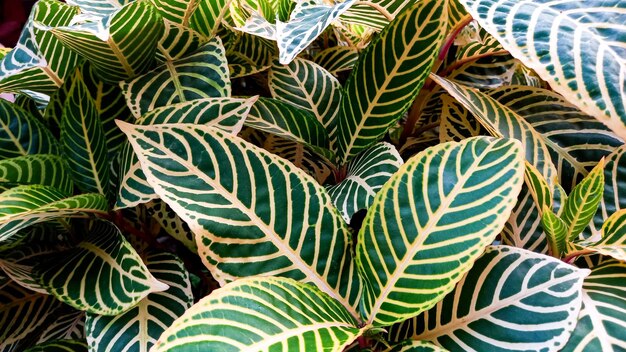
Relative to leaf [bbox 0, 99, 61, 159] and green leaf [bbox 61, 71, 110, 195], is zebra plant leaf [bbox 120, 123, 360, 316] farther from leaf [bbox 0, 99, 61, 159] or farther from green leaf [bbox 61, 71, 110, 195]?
leaf [bbox 0, 99, 61, 159]

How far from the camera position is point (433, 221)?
51 centimetres

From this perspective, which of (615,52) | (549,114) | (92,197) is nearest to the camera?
(615,52)

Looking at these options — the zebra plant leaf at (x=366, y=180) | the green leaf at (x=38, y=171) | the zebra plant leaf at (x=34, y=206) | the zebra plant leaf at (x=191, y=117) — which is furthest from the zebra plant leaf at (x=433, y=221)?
the green leaf at (x=38, y=171)

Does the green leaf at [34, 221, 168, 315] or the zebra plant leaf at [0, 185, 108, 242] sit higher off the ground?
the zebra plant leaf at [0, 185, 108, 242]

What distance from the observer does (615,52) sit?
1.58 ft

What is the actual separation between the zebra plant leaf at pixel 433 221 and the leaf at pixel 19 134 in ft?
1.68

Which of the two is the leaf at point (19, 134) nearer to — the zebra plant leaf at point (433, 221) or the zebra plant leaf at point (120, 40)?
the zebra plant leaf at point (120, 40)

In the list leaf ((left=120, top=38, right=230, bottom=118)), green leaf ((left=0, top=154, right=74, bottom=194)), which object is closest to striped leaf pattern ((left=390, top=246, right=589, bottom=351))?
leaf ((left=120, top=38, right=230, bottom=118))

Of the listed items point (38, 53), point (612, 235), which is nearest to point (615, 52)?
point (612, 235)

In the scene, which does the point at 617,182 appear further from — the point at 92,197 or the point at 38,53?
the point at 38,53

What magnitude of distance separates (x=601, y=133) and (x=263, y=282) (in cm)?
50

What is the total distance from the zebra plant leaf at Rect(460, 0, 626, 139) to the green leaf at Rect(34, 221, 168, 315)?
1.42ft

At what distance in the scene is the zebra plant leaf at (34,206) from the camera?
0.56 m

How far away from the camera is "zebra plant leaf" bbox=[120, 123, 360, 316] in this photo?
0.54 metres
